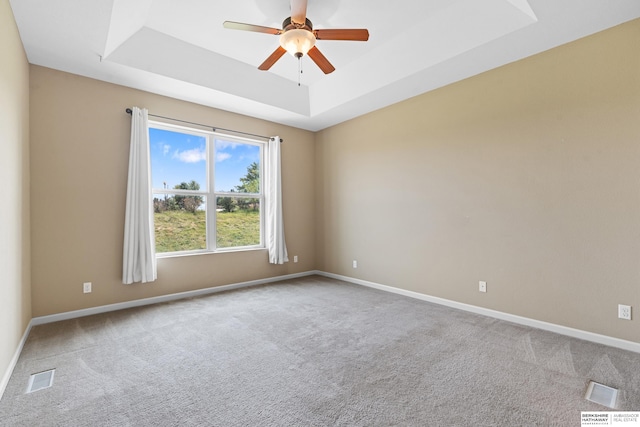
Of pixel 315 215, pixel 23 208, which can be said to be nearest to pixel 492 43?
pixel 315 215

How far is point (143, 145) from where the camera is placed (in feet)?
11.8

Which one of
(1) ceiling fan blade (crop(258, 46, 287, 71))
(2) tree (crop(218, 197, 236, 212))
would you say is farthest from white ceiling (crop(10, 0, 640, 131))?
(2) tree (crop(218, 197, 236, 212))

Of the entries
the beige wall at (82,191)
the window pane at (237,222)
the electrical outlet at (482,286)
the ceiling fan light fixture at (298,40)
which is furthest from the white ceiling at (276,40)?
the electrical outlet at (482,286)

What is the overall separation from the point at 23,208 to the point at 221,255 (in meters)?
2.24

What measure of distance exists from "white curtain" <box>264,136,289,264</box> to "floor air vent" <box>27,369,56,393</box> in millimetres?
3038

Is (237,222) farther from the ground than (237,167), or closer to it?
closer to it

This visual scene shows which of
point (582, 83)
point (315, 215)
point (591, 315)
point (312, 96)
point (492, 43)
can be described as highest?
point (312, 96)

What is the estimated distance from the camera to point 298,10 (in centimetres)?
223

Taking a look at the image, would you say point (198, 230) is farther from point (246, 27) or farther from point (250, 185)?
point (246, 27)

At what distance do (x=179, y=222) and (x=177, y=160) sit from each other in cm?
88

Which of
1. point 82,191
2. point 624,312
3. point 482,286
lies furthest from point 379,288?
point 82,191

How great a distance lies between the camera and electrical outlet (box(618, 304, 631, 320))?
2.43m

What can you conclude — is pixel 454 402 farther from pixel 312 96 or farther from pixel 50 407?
pixel 312 96

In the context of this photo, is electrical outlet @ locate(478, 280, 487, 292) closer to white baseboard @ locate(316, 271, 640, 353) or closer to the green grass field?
white baseboard @ locate(316, 271, 640, 353)
